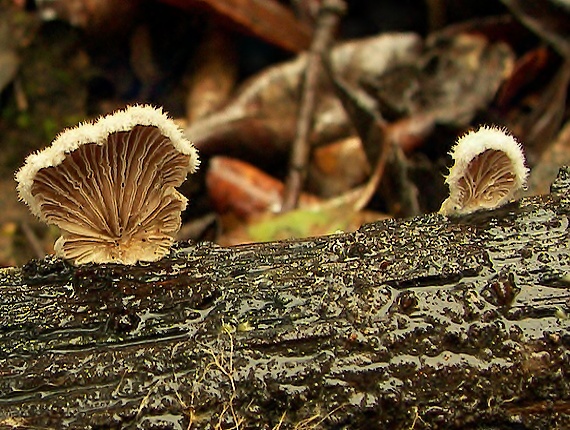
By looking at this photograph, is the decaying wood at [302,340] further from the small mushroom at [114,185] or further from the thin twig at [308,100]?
the thin twig at [308,100]

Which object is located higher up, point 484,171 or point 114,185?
point 484,171

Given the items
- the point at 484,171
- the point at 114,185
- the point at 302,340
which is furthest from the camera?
the point at 484,171

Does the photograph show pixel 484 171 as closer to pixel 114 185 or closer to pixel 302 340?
pixel 302 340

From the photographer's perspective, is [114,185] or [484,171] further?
[484,171]

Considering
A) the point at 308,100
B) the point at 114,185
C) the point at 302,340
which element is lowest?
the point at 302,340

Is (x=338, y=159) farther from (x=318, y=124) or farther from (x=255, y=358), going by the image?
(x=255, y=358)

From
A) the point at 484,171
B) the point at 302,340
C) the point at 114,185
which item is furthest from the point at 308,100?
the point at 302,340

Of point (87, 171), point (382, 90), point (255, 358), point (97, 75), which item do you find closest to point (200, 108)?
point (97, 75)
